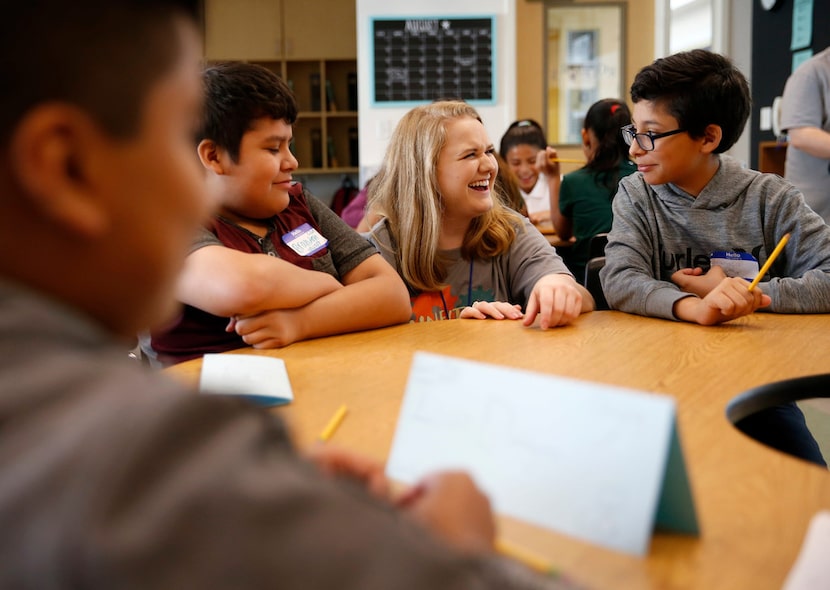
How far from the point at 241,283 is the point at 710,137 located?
1221 mm

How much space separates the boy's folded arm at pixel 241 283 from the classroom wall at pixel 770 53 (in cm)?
461

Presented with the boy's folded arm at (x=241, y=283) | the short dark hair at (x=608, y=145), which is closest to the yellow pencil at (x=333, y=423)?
the boy's folded arm at (x=241, y=283)

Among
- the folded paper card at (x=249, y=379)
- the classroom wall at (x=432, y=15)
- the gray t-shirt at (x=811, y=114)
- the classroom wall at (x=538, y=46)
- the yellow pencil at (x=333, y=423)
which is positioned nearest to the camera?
the yellow pencil at (x=333, y=423)

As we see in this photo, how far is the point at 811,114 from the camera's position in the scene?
3.33m

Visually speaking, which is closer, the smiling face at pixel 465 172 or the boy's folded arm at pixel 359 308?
the boy's folded arm at pixel 359 308

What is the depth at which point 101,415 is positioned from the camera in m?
0.38

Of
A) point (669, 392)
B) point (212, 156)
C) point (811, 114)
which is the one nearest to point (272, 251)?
point (212, 156)

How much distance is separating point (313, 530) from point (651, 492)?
0.33 metres

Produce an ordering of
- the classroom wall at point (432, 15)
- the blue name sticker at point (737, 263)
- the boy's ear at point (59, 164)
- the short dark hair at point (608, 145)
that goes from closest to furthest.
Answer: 1. the boy's ear at point (59, 164)
2. the blue name sticker at point (737, 263)
3. the short dark hair at point (608, 145)
4. the classroom wall at point (432, 15)

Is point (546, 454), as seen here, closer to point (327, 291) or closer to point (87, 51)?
point (87, 51)

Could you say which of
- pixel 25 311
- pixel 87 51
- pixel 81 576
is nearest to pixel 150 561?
pixel 81 576

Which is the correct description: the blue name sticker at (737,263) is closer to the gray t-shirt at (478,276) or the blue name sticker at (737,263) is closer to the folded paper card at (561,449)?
the gray t-shirt at (478,276)

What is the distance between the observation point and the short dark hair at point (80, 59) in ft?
1.46

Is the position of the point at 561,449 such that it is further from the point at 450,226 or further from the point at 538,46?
the point at 538,46
